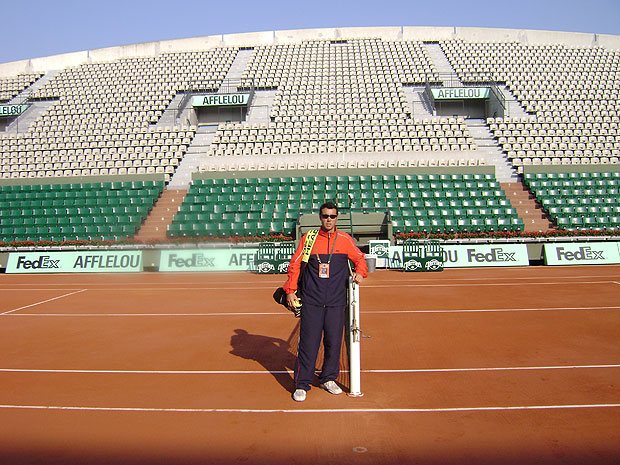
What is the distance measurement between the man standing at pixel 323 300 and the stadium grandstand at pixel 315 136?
17.3 metres

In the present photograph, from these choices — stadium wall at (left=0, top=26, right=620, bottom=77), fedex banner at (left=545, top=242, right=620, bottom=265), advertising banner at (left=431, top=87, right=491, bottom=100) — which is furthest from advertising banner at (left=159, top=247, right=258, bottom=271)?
stadium wall at (left=0, top=26, right=620, bottom=77)

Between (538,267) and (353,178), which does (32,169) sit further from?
(538,267)

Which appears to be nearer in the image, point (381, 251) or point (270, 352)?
point (270, 352)

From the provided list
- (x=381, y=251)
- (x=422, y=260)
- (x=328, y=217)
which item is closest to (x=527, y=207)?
(x=422, y=260)

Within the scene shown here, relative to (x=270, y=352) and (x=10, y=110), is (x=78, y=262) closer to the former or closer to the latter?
(x=270, y=352)

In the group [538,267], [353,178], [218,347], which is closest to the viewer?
[218,347]

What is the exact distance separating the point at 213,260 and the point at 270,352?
13.0 meters

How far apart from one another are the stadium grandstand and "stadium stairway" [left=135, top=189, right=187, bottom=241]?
122 millimetres

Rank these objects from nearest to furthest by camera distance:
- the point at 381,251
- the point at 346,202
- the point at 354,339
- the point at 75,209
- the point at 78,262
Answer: the point at 354,339 < the point at 381,251 < the point at 78,262 < the point at 346,202 < the point at 75,209

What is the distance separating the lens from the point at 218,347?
793cm

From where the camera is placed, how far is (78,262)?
2094cm

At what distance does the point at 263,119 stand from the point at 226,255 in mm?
17688

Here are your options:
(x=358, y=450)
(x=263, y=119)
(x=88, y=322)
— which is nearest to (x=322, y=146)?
(x=263, y=119)

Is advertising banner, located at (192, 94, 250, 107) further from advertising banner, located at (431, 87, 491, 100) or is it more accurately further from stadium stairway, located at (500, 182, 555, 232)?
stadium stairway, located at (500, 182, 555, 232)
